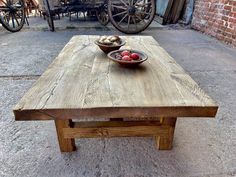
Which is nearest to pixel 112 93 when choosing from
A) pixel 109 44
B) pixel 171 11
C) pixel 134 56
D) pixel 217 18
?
pixel 134 56

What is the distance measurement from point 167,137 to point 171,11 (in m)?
4.23

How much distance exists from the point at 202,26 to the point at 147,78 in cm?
355

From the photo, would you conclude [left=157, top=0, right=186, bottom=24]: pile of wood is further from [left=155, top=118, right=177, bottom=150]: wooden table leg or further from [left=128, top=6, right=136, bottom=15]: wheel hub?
[left=155, top=118, right=177, bottom=150]: wooden table leg

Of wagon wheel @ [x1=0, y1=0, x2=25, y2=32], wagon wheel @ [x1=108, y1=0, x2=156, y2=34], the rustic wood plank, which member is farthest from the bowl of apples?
wagon wheel @ [x1=0, y1=0, x2=25, y2=32]

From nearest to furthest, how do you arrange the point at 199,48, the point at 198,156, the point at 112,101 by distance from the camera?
the point at 112,101, the point at 198,156, the point at 199,48

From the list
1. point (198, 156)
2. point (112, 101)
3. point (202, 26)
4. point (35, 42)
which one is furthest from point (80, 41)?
point (202, 26)

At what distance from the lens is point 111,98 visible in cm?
96

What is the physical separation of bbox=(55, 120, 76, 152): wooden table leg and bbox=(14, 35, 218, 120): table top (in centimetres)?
22

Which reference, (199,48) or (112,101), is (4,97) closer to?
(112,101)

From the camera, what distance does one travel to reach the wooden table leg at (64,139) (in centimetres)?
116

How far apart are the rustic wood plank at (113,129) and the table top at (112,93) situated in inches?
10.0

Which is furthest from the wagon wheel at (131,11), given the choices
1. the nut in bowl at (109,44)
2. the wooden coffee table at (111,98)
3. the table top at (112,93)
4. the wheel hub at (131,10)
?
the table top at (112,93)

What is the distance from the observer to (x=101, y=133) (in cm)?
120

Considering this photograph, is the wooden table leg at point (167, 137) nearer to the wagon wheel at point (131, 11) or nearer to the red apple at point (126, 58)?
the red apple at point (126, 58)
